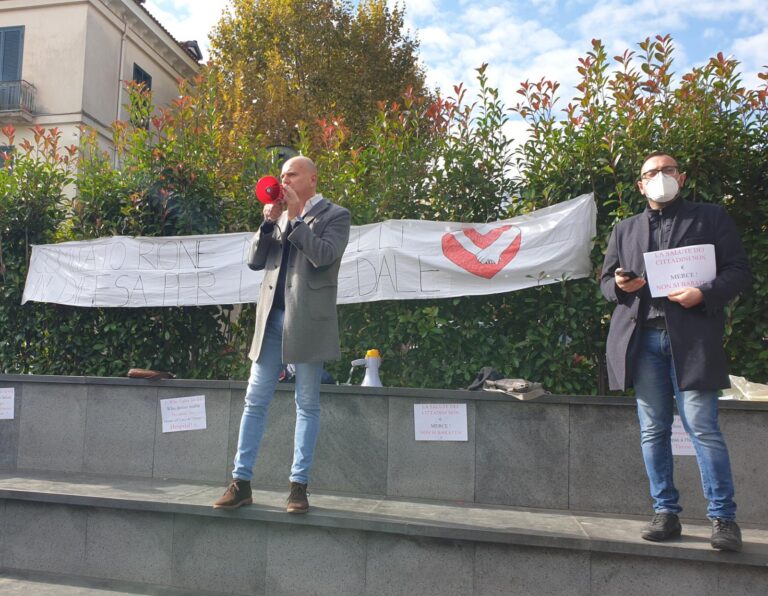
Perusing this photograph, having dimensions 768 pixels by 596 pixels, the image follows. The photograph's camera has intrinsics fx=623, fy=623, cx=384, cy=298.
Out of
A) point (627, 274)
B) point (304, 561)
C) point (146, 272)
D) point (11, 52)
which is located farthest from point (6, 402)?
point (11, 52)

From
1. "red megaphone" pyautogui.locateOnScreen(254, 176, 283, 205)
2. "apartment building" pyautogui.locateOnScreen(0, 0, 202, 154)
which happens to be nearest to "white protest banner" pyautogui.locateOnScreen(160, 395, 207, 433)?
"red megaphone" pyautogui.locateOnScreen(254, 176, 283, 205)

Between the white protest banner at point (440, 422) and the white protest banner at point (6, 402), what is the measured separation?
3492 mm

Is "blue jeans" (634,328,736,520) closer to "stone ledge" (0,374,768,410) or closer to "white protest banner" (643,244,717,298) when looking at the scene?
"white protest banner" (643,244,717,298)

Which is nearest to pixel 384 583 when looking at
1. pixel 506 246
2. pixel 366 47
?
pixel 506 246

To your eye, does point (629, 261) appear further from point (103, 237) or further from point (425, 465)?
point (103, 237)

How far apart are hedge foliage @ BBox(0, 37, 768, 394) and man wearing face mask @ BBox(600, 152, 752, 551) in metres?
1.03

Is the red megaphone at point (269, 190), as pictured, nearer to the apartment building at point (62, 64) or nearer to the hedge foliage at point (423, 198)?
the hedge foliage at point (423, 198)

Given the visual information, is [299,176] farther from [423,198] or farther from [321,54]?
[321,54]

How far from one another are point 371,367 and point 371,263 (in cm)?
87

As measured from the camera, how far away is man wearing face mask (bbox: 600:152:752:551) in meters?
3.07

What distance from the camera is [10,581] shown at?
3.78 meters

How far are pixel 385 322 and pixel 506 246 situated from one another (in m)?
1.13

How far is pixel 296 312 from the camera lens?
3.59m

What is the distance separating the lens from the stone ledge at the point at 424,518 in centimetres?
315
